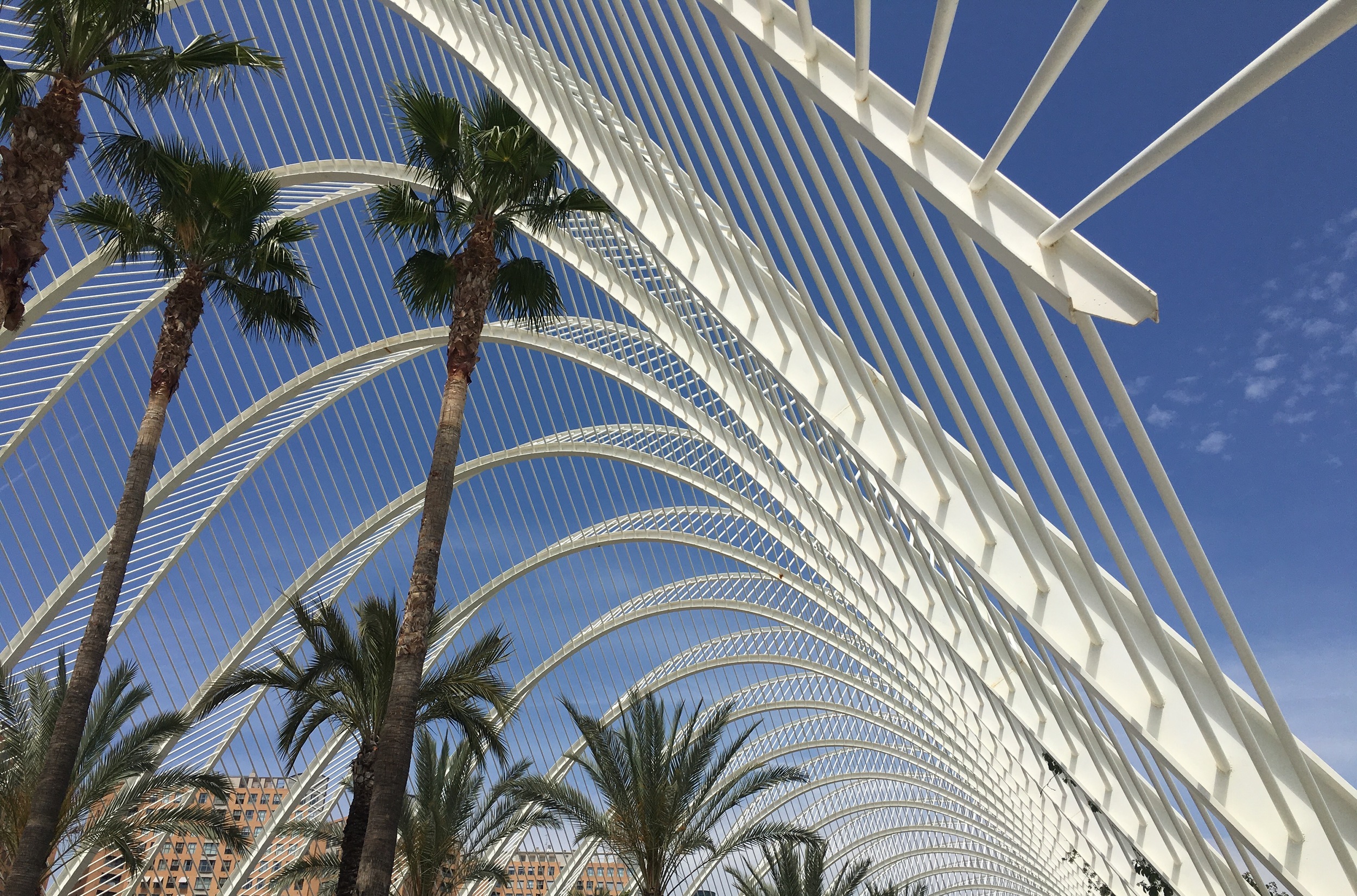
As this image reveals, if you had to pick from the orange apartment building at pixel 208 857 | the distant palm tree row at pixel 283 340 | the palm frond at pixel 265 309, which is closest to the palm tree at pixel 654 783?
the distant palm tree row at pixel 283 340

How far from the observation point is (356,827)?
45.8 ft

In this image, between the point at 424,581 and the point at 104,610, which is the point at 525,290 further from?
the point at 104,610

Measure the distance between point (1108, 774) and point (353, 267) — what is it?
21.1 m

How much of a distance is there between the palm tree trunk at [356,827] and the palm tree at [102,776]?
629cm

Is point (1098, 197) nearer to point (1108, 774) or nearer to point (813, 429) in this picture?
point (1108, 774)

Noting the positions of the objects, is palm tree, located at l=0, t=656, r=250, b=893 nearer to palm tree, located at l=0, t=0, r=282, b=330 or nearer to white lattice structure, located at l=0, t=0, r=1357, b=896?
white lattice structure, located at l=0, t=0, r=1357, b=896

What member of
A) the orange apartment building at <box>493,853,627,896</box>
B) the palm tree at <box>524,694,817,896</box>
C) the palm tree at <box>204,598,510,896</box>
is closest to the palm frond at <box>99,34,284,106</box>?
the palm tree at <box>204,598,510,896</box>

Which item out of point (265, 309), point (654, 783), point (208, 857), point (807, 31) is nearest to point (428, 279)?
point (265, 309)

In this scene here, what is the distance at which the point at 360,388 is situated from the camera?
26531 mm

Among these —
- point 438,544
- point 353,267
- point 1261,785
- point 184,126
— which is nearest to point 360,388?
point 353,267

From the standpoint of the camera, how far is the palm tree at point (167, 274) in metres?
11.5

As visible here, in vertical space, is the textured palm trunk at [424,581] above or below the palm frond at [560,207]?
below

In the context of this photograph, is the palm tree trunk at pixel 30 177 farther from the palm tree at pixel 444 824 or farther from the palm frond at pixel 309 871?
the palm frond at pixel 309 871

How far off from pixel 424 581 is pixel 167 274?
270 inches
